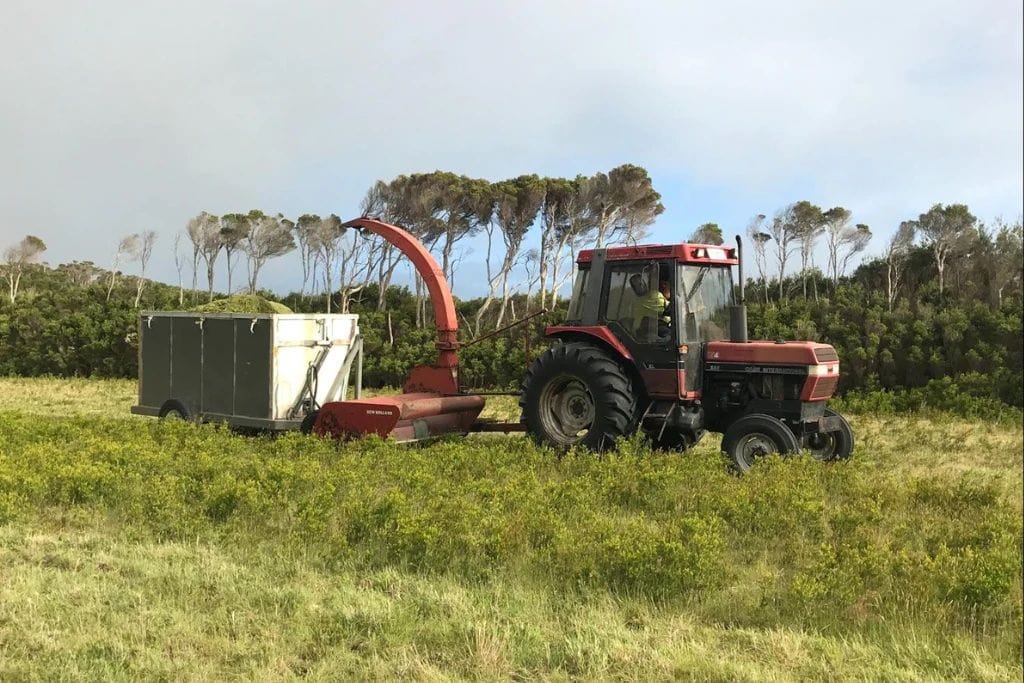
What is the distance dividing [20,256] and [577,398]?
5.38 meters

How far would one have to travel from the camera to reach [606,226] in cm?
1872

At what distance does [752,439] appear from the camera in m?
7.54

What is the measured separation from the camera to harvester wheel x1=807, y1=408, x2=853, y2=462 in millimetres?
8164

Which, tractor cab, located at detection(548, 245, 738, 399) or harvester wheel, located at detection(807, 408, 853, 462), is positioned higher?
tractor cab, located at detection(548, 245, 738, 399)

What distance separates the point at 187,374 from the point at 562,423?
5064 mm

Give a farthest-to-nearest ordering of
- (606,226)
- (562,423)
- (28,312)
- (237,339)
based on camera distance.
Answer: (606,226), (237,339), (562,423), (28,312)

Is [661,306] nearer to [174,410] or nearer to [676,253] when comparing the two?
[676,253]

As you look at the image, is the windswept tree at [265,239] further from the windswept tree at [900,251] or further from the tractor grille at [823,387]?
the windswept tree at [900,251]

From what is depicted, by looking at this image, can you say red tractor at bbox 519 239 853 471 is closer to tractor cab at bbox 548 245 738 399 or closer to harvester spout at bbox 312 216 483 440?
tractor cab at bbox 548 245 738 399

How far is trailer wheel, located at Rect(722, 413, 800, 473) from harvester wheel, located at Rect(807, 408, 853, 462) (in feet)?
2.63

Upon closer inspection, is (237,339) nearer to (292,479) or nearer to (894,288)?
(292,479)

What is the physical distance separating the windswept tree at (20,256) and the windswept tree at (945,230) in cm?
1890

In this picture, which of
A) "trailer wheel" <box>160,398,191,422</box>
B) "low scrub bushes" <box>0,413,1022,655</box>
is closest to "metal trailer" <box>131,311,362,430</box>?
"trailer wheel" <box>160,398,191,422</box>

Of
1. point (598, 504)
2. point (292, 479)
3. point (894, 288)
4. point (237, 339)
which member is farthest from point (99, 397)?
point (894, 288)
